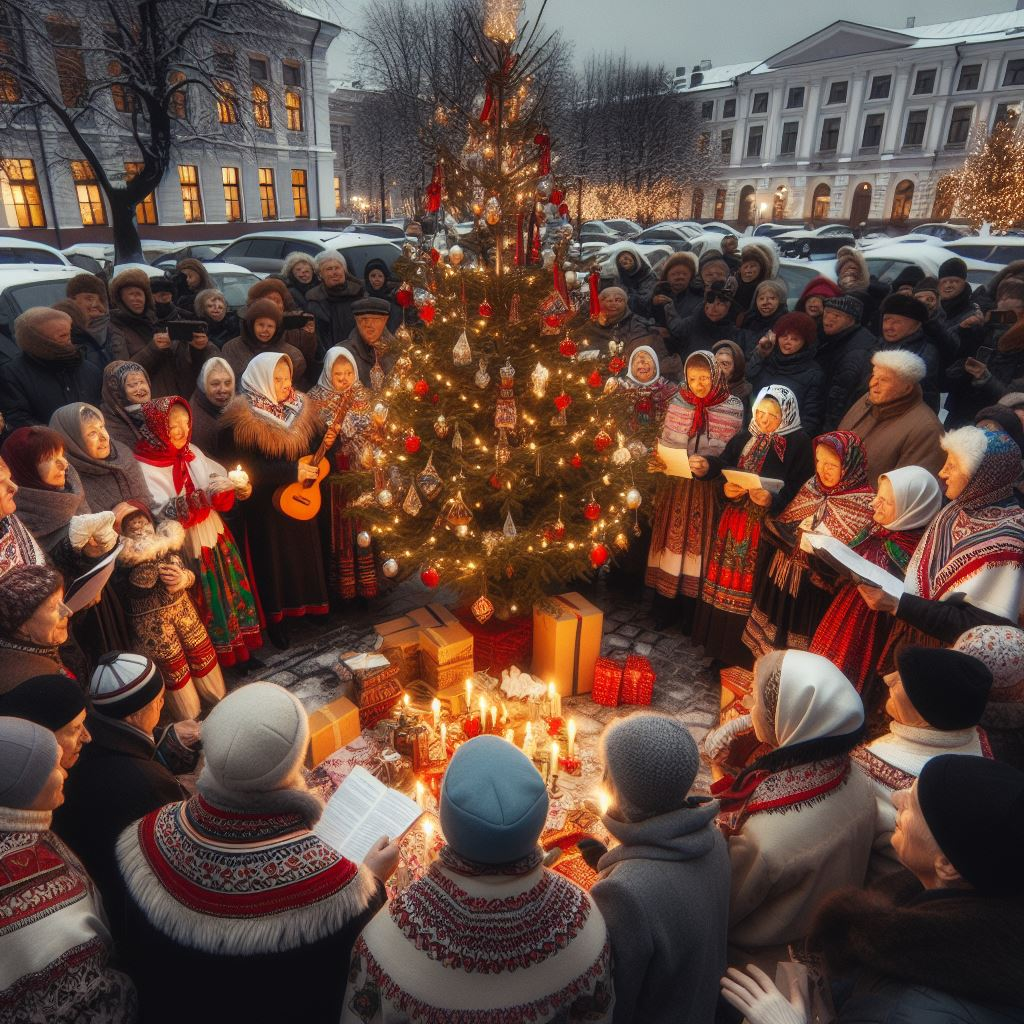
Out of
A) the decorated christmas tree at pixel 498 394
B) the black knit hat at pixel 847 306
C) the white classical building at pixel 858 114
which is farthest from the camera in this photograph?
the white classical building at pixel 858 114

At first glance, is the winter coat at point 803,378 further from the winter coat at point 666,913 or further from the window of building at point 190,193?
the window of building at point 190,193

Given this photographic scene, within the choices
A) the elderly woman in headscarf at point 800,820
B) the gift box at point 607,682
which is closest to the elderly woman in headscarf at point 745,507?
the gift box at point 607,682

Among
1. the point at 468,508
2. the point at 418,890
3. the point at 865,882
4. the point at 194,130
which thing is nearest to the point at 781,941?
the point at 865,882

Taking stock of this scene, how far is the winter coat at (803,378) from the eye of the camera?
5.60 metres

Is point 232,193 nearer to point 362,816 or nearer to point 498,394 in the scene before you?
point 498,394

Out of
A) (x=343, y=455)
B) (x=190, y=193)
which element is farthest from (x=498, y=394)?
(x=190, y=193)

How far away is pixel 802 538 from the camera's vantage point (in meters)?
3.79

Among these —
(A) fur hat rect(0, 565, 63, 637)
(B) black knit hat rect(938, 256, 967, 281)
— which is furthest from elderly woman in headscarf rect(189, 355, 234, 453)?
(B) black knit hat rect(938, 256, 967, 281)

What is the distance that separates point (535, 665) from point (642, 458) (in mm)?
1699

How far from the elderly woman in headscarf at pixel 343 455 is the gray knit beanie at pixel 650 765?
3490 mm

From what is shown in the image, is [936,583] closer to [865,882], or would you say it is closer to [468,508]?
[865,882]

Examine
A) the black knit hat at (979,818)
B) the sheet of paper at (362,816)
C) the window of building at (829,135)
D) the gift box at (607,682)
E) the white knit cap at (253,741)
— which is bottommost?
the gift box at (607,682)

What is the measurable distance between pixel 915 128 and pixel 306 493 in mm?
45688

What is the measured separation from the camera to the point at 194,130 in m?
18.7
